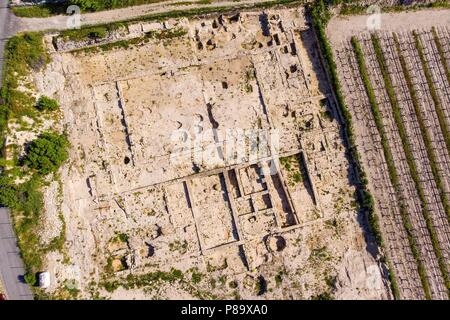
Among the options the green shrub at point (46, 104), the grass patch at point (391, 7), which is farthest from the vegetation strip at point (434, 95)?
the green shrub at point (46, 104)

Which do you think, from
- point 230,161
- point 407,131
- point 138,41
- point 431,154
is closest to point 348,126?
point 407,131

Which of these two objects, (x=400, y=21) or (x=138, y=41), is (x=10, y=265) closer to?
(x=138, y=41)

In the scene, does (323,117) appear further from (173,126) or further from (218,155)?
(173,126)

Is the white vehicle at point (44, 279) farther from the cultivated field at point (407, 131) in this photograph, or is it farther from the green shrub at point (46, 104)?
the cultivated field at point (407, 131)

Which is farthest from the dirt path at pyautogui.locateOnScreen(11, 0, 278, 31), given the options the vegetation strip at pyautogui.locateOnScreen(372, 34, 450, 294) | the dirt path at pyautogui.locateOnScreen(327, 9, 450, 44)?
the vegetation strip at pyautogui.locateOnScreen(372, 34, 450, 294)

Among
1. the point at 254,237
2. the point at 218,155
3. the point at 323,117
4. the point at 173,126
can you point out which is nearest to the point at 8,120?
the point at 173,126

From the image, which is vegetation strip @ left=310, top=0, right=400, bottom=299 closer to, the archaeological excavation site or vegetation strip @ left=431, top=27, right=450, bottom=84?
the archaeological excavation site
